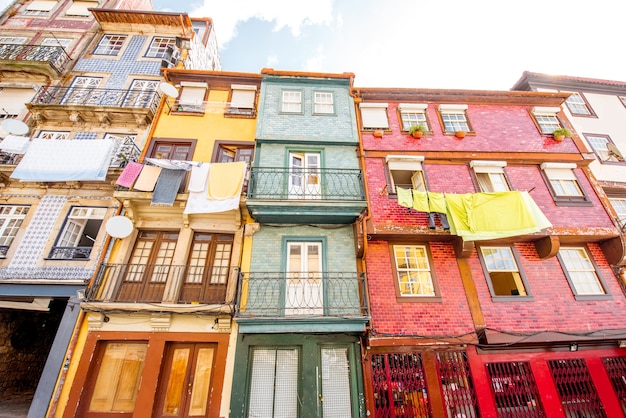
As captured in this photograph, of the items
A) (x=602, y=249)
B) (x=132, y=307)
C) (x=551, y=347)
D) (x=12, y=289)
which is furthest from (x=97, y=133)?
(x=602, y=249)

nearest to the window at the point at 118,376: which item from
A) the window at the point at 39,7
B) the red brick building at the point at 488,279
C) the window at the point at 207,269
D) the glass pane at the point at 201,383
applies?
the glass pane at the point at 201,383

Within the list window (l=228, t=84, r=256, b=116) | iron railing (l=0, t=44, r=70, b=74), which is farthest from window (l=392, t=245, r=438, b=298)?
iron railing (l=0, t=44, r=70, b=74)

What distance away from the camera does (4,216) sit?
945 cm

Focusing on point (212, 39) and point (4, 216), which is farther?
point (212, 39)

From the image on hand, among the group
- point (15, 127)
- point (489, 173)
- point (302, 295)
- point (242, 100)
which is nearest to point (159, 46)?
point (242, 100)

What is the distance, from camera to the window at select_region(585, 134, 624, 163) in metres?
11.5

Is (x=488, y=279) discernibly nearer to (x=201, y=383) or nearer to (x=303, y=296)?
(x=303, y=296)

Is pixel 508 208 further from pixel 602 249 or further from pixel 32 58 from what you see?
pixel 32 58

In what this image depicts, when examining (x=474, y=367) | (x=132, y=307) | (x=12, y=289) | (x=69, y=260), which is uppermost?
(x=69, y=260)

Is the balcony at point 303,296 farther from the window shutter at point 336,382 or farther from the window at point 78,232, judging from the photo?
the window at point 78,232

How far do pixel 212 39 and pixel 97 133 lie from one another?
497 inches

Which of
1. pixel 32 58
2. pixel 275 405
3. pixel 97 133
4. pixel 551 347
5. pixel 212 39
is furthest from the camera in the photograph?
pixel 212 39

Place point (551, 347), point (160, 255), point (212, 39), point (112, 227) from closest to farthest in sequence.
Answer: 1. point (551, 347)
2. point (112, 227)
3. point (160, 255)
4. point (212, 39)

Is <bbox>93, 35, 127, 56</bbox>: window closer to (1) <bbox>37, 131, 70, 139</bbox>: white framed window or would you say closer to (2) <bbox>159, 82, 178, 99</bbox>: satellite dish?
(1) <bbox>37, 131, 70, 139</bbox>: white framed window
